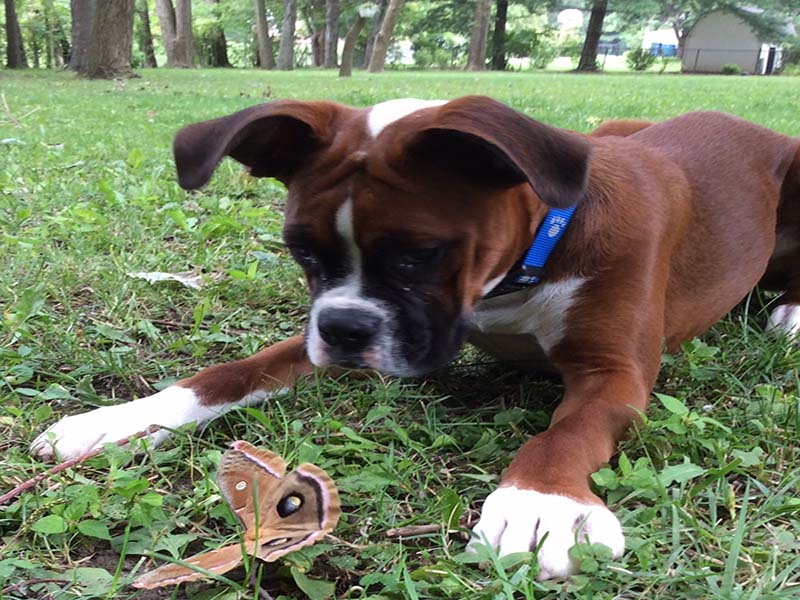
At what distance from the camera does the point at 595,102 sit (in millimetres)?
12797

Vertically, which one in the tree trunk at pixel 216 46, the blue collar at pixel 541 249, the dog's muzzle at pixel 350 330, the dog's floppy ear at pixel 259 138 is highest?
the dog's floppy ear at pixel 259 138

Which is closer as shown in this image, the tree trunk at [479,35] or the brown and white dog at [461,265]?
the brown and white dog at [461,265]

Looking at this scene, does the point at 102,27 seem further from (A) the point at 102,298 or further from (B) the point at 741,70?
(B) the point at 741,70

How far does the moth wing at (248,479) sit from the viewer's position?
194 centimetres

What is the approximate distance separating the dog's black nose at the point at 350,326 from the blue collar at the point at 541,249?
511 millimetres

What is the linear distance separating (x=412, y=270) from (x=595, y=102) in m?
11.2

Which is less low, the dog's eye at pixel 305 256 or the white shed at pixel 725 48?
the dog's eye at pixel 305 256

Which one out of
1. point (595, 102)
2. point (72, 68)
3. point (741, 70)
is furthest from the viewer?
point (741, 70)

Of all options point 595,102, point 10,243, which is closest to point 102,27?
point 595,102

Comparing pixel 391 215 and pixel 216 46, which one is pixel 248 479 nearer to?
pixel 391 215

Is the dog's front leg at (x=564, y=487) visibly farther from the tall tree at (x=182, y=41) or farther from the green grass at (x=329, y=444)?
the tall tree at (x=182, y=41)

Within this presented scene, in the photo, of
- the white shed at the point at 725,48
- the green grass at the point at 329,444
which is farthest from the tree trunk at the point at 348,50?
the white shed at the point at 725,48

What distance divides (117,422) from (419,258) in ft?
3.51

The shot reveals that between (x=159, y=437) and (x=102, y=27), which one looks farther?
(x=102, y=27)
